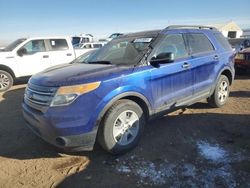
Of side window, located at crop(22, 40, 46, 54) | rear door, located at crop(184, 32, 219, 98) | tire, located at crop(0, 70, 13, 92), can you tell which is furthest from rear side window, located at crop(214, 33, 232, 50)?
tire, located at crop(0, 70, 13, 92)

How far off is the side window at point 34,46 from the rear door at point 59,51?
0.90ft

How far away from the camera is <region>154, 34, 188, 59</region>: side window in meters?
4.67

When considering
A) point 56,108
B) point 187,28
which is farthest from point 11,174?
point 187,28

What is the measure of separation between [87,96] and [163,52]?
5.48ft

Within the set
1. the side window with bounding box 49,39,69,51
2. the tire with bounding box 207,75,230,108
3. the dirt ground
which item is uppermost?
the side window with bounding box 49,39,69,51

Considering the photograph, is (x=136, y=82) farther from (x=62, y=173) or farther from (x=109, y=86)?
(x=62, y=173)

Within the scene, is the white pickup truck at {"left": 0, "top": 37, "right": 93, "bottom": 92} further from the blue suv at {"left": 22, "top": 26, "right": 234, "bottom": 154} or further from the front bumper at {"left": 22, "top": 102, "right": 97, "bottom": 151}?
the front bumper at {"left": 22, "top": 102, "right": 97, "bottom": 151}

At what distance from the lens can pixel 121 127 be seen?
13.4 ft

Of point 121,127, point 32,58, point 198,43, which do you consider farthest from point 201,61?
point 32,58

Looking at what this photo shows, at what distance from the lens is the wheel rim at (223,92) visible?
20.1 feet

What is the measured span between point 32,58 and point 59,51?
1.20 m

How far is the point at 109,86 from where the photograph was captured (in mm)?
3783

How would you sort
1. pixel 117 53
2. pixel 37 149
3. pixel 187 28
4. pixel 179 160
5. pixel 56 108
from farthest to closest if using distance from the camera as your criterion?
pixel 187 28 < pixel 117 53 < pixel 37 149 < pixel 179 160 < pixel 56 108

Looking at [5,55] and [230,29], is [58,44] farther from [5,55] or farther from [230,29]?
[230,29]
